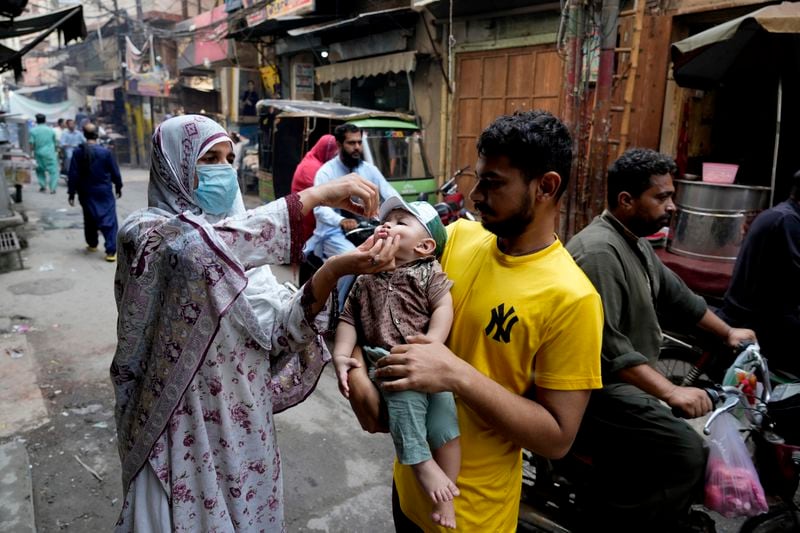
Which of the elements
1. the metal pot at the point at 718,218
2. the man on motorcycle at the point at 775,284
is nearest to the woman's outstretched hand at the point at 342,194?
the man on motorcycle at the point at 775,284

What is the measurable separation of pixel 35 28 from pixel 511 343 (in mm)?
7714

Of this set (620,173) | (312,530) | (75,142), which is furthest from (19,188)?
(620,173)

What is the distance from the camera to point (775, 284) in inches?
119

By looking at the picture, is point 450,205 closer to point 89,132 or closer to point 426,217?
point 89,132

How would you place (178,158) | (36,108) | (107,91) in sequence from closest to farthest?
1. (178,158)
2. (107,91)
3. (36,108)

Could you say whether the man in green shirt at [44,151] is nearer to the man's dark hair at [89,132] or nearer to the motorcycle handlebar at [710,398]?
the man's dark hair at [89,132]

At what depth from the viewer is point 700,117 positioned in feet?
23.6

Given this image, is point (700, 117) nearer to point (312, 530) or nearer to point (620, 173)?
point (620, 173)

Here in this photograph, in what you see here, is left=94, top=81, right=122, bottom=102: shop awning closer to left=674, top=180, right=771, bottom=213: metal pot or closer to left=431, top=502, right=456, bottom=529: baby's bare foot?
left=674, top=180, right=771, bottom=213: metal pot

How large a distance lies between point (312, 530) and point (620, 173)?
226cm

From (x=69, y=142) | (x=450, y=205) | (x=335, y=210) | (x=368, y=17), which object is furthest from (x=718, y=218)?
(x=69, y=142)

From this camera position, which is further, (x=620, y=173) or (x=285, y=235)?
(x=620, y=173)

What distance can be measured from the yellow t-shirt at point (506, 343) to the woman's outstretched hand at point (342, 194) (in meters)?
0.34

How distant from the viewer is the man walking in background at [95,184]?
26.1 ft
